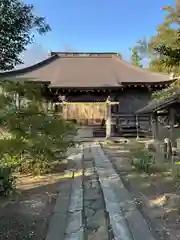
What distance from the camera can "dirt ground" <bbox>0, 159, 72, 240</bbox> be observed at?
13.0ft

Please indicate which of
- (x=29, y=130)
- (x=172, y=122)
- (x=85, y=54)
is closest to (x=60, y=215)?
(x=29, y=130)

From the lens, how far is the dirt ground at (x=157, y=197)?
4133 mm

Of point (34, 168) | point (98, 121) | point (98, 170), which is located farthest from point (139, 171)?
point (98, 121)

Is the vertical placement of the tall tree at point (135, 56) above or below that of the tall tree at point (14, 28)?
above

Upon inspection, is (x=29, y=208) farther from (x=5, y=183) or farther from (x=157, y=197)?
(x=157, y=197)

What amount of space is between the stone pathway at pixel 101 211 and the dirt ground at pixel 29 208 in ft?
1.16

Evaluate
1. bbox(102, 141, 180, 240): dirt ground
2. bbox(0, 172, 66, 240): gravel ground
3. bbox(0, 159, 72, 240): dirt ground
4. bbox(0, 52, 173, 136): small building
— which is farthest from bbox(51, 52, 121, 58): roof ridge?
bbox(0, 172, 66, 240): gravel ground

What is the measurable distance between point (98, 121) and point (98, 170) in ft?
42.1

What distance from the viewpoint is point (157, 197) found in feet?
18.1

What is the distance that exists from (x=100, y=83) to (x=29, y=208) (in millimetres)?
11272

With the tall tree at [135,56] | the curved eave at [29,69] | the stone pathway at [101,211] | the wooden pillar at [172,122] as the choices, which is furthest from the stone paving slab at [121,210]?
the tall tree at [135,56]

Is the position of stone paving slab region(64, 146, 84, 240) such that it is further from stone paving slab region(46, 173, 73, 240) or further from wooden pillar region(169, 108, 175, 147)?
wooden pillar region(169, 108, 175, 147)

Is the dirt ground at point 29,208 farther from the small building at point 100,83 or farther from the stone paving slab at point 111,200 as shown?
the small building at point 100,83

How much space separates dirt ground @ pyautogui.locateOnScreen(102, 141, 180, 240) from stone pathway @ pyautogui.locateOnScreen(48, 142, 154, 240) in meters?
0.17
